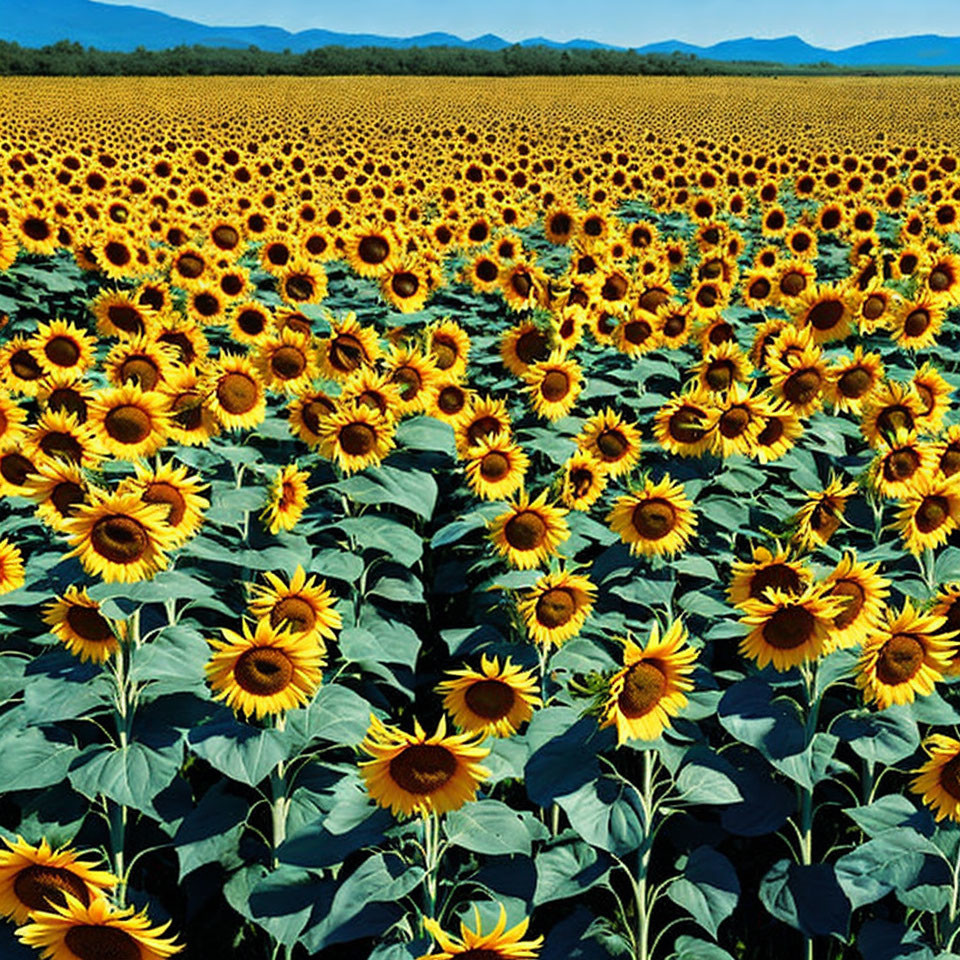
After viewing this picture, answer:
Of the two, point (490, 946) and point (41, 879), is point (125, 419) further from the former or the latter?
point (490, 946)

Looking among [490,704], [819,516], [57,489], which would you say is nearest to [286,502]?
[57,489]

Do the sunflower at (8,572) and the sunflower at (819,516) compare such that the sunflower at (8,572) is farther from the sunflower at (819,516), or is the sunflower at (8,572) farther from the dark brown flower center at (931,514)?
the dark brown flower center at (931,514)

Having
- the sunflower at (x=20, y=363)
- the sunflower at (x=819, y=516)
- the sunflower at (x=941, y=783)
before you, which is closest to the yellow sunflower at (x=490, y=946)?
the sunflower at (x=941, y=783)

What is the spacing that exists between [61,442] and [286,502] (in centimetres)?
97

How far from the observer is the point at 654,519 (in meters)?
3.84

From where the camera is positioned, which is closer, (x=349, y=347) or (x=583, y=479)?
(x=583, y=479)

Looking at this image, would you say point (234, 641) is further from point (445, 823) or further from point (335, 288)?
point (335, 288)

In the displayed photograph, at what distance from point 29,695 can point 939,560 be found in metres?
3.80

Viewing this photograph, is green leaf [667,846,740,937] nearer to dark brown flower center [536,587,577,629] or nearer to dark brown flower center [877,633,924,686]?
dark brown flower center [877,633,924,686]

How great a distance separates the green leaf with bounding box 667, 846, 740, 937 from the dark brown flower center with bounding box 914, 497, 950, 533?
66.5 inches

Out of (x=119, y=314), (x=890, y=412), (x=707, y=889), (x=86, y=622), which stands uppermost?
(x=119, y=314)

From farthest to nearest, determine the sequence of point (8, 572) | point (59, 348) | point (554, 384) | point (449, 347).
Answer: point (449, 347) < point (554, 384) < point (59, 348) < point (8, 572)

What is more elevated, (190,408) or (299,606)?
(190,408)

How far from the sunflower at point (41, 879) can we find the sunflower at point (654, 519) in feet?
8.03
